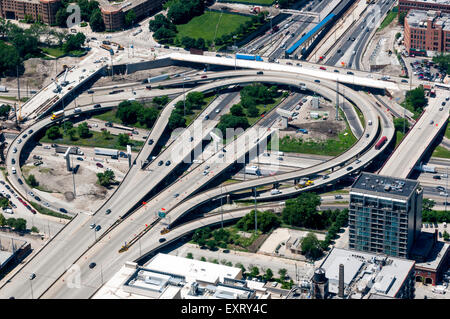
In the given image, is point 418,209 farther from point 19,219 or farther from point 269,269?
point 19,219

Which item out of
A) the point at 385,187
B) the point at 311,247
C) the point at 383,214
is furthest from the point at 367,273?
the point at 311,247

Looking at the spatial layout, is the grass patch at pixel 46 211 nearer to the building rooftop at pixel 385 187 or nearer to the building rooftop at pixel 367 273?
the building rooftop at pixel 385 187

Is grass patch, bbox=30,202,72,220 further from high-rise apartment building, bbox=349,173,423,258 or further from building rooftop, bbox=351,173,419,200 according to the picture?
building rooftop, bbox=351,173,419,200

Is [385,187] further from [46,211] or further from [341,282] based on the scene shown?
[46,211]

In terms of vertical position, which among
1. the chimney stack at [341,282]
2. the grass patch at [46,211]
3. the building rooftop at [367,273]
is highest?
the chimney stack at [341,282]

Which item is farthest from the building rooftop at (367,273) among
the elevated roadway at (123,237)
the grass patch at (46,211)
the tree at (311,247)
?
the grass patch at (46,211)
